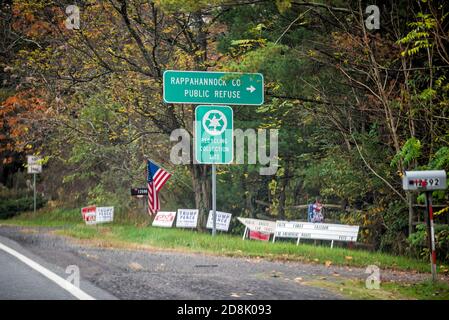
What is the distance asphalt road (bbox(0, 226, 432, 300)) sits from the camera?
846cm

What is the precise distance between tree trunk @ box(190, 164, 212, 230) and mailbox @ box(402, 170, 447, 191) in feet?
42.8

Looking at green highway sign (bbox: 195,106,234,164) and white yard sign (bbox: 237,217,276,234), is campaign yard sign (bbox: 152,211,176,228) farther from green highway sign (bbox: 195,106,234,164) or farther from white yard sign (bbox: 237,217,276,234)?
green highway sign (bbox: 195,106,234,164)

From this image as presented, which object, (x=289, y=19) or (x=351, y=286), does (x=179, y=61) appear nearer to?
(x=289, y=19)

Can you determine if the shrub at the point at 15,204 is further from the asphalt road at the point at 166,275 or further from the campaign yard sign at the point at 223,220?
the asphalt road at the point at 166,275

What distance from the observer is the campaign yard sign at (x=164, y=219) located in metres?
24.7

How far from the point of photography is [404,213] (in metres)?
17.3

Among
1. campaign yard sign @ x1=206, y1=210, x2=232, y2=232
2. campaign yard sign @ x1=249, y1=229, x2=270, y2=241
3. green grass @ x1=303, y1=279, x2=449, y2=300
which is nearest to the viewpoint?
green grass @ x1=303, y1=279, x2=449, y2=300

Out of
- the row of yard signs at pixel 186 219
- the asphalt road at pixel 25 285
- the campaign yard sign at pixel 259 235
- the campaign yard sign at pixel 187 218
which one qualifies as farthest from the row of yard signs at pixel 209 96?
the campaign yard sign at pixel 187 218

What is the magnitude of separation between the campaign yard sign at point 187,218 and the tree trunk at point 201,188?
1112 mm

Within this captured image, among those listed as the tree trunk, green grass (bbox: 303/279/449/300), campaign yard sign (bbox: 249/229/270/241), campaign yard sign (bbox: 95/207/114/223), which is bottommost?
campaign yard sign (bbox: 249/229/270/241)

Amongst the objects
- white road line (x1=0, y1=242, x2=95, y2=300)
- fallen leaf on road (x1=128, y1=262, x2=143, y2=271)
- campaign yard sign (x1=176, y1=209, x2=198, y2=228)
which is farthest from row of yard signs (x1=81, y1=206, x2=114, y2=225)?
fallen leaf on road (x1=128, y1=262, x2=143, y2=271)

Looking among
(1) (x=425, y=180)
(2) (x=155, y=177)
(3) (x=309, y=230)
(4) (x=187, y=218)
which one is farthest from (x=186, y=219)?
(1) (x=425, y=180)
